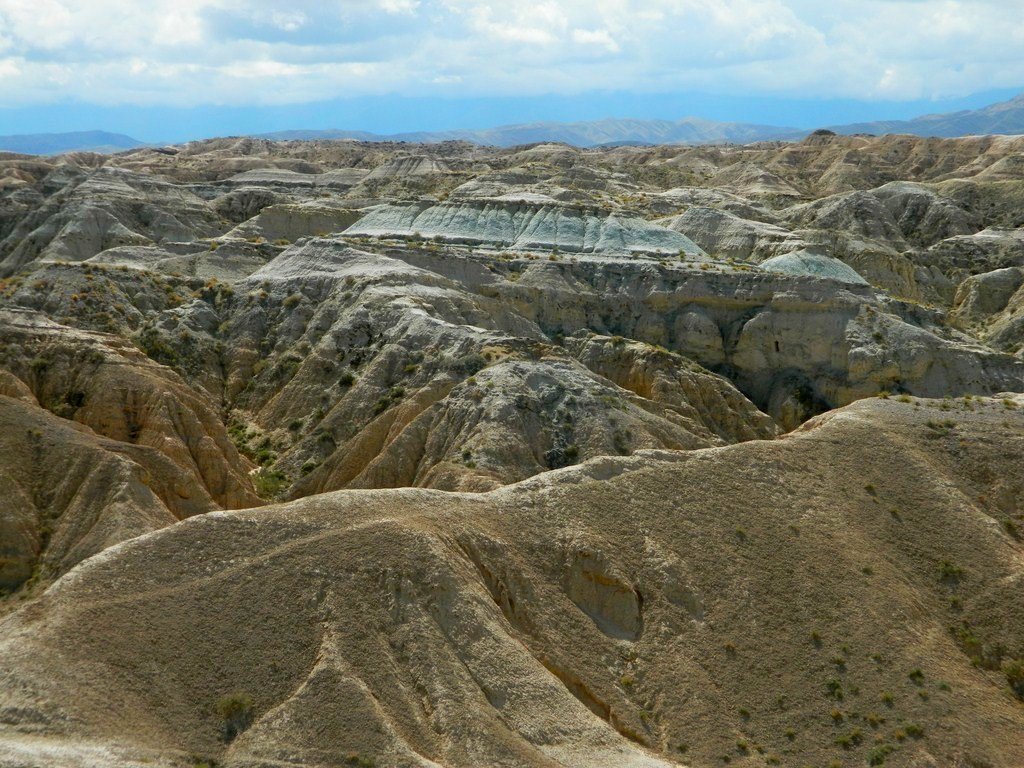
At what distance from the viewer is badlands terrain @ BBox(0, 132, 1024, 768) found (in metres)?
24.7

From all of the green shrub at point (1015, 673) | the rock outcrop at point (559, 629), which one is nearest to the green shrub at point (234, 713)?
the rock outcrop at point (559, 629)

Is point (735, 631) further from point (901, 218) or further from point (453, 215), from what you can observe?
point (901, 218)

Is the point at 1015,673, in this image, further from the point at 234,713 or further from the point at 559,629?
the point at 234,713

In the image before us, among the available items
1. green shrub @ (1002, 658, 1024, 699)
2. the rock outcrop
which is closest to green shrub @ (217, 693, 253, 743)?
the rock outcrop

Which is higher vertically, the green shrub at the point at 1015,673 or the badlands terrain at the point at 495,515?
the badlands terrain at the point at 495,515

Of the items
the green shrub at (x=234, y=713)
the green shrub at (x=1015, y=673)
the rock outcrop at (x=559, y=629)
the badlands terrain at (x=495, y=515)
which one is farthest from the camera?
the green shrub at (x=1015, y=673)

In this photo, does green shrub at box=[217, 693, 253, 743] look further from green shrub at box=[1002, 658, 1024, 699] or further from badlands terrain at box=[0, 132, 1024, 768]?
green shrub at box=[1002, 658, 1024, 699]

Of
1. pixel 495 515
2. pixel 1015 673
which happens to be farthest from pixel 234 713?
pixel 1015 673

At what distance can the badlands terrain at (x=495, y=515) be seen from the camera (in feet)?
81.1

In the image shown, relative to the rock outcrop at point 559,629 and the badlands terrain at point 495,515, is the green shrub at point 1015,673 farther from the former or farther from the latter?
the rock outcrop at point 559,629

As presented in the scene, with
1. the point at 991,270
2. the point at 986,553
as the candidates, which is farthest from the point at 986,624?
the point at 991,270

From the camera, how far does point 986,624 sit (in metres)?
32.2

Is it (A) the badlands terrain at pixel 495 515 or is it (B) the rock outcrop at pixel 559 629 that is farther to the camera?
(A) the badlands terrain at pixel 495 515

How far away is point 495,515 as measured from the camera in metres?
31.1
